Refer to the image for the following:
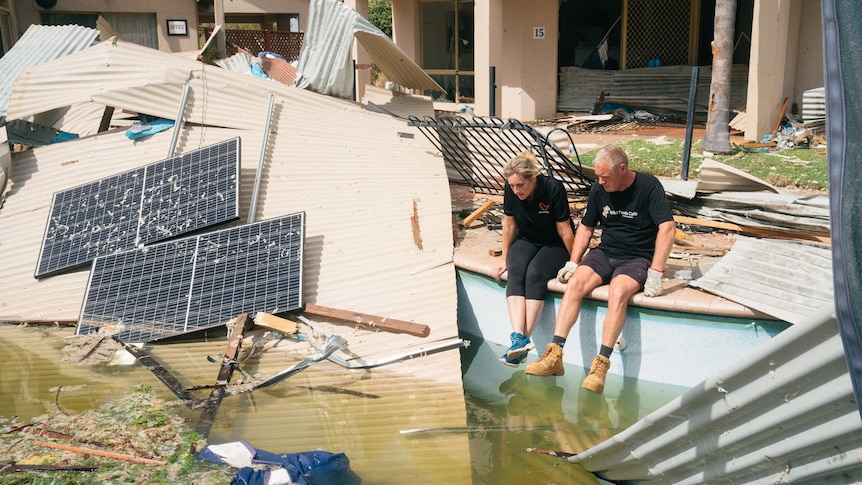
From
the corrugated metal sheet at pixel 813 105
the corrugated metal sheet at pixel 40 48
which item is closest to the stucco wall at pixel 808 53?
the corrugated metal sheet at pixel 813 105

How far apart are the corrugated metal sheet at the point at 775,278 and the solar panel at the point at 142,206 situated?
4072 mm

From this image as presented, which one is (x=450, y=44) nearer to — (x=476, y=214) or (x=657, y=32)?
(x=657, y=32)

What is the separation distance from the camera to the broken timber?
5133 mm

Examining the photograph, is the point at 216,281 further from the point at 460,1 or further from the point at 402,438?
the point at 460,1

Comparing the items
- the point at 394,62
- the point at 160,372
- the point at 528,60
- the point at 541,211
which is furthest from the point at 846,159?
the point at 528,60

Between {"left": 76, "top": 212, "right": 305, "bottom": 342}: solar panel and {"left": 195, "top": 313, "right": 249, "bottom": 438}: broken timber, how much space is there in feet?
0.64

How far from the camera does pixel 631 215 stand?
5734 mm

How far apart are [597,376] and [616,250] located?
111 cm

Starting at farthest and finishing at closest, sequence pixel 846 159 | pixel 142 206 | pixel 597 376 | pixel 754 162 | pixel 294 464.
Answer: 1. pixel 754 162
2. pixel 142 206
3. pixel 597 376
4. pixel 294 464
5. pixel 846 159

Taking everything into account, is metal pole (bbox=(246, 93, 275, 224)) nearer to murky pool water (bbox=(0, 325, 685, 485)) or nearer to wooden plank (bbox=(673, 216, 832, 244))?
murky pool water (bbox=(0, 325, 685, 485))

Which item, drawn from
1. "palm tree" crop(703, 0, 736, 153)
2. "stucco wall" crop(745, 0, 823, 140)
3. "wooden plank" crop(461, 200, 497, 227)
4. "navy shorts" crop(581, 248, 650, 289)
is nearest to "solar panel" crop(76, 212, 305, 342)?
"wooden plank" crop(461, 200, 497, 227)

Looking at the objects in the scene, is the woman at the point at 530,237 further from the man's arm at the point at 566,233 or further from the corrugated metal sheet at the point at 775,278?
the corrugated metal sheet at the point at 775,278

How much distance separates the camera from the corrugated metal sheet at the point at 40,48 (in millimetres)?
10227

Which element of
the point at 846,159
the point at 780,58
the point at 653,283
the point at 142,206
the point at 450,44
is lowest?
the point at 653,283
